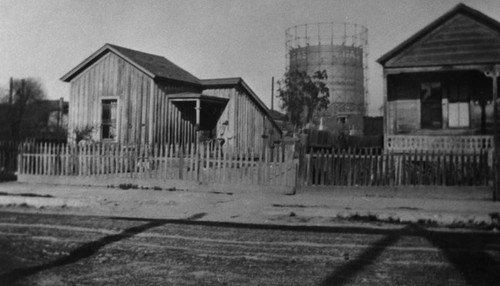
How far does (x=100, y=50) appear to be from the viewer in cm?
2084

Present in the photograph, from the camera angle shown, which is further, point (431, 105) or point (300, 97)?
point (300, 97)

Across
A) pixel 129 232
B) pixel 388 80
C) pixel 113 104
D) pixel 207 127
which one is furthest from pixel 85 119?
pixel 129 232

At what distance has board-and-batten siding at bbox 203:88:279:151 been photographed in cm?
2338

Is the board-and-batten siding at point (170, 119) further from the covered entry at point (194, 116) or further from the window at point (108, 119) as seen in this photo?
the window at point (108, 119)

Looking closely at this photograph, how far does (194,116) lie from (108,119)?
4.15m

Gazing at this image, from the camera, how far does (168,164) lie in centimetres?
1391

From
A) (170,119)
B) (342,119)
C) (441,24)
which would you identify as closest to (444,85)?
(441,24)

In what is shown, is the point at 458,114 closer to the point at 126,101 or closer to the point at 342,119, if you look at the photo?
the point at 126,101

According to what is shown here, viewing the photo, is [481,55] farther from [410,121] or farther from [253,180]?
[253,180]

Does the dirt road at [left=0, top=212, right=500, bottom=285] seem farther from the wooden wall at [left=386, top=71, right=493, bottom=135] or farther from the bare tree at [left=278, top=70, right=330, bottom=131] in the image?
the bare tree at [left=278, top=70, right=330, bottom=131]

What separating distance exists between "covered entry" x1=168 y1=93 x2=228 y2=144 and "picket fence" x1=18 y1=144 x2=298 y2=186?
5472 millimetres

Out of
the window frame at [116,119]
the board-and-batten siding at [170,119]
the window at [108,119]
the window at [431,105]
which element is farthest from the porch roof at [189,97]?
the window at [431,105]

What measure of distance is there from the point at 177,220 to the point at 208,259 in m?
3.61

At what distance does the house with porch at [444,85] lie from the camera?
54.4ft
